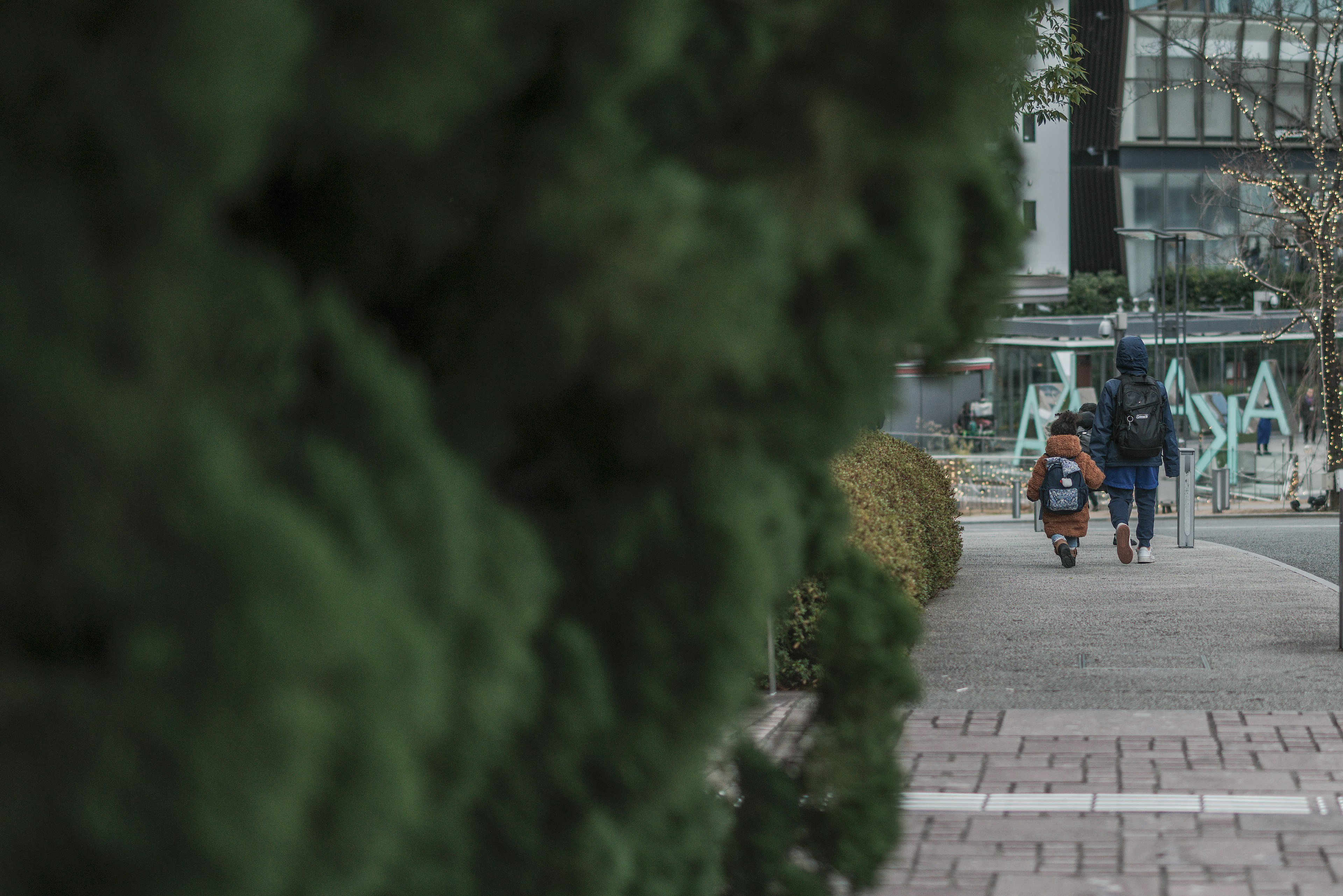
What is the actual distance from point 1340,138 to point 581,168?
26823mm

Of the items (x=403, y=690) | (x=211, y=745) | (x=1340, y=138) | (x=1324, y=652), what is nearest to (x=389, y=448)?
(x=403, y=690)

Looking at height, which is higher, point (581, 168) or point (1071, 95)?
point (1071, 95)

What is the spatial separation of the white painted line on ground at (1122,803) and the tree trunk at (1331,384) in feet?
74.2

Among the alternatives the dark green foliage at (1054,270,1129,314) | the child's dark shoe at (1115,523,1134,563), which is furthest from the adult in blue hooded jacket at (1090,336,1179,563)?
the dark green foliage at (1054,270,1129,314)

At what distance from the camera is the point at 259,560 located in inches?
45.3

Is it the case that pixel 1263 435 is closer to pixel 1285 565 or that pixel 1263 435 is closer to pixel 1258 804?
pixel 1285 565

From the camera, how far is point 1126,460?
12.1 m

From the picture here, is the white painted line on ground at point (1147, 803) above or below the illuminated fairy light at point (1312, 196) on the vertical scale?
below

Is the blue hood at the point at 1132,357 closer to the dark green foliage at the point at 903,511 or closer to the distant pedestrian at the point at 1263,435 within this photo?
the dark green foliage at the point at 903,511

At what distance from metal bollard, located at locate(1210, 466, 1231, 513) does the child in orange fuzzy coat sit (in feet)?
45.2

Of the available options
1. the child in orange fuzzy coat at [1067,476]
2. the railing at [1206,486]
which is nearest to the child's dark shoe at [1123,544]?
the child in orange fuzzy coat at [1067,476]

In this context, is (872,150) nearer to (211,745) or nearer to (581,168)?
(581,168)

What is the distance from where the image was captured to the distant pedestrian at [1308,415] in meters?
28.9

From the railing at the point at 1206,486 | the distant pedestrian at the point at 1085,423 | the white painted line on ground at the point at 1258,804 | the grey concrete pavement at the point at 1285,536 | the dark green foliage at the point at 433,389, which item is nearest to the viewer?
the dark green foliage at the point at 433,389
